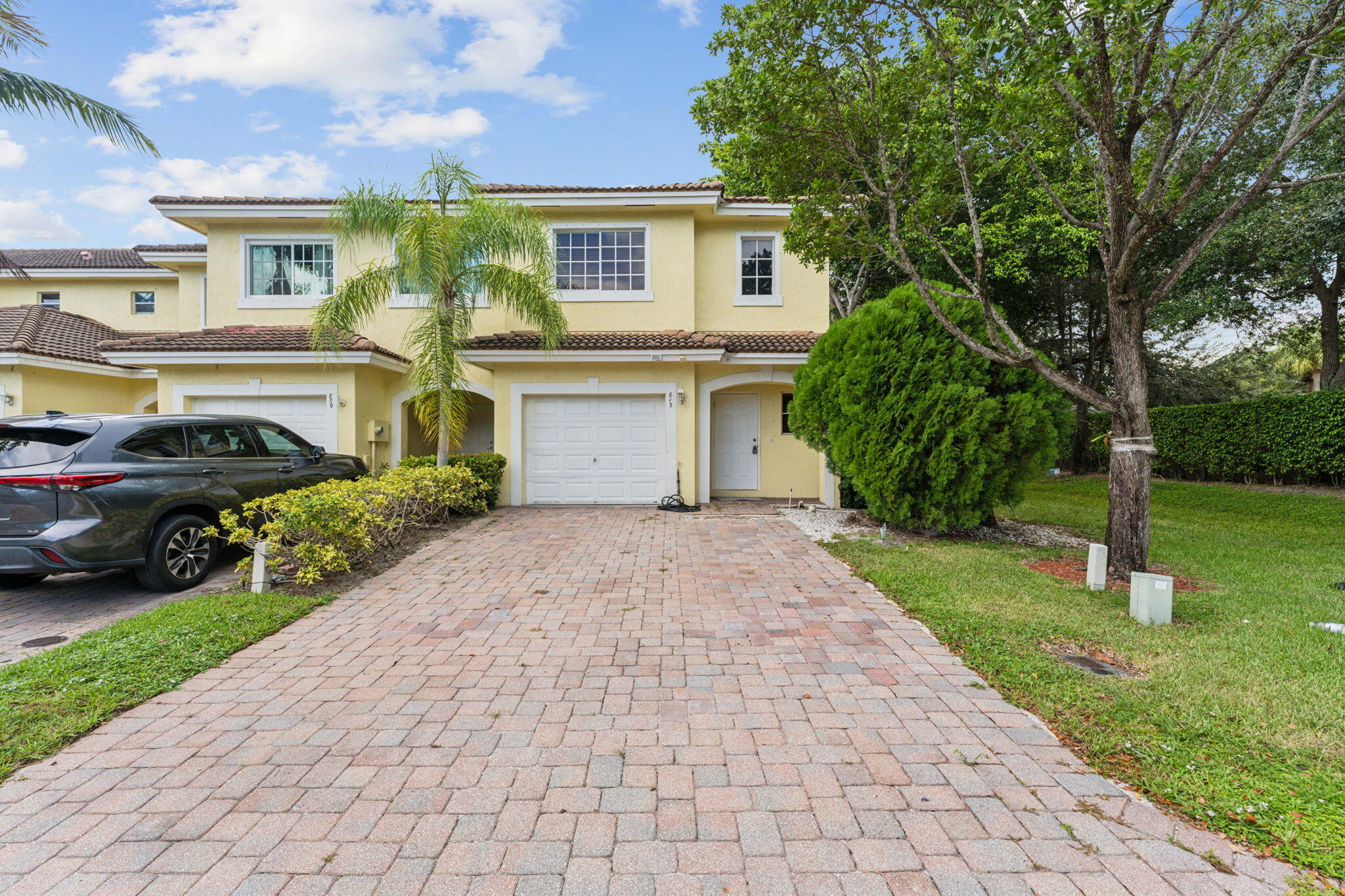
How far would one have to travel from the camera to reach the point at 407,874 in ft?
7.14

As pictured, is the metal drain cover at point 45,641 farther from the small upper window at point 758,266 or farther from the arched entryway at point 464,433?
the small upper window at point 758,266

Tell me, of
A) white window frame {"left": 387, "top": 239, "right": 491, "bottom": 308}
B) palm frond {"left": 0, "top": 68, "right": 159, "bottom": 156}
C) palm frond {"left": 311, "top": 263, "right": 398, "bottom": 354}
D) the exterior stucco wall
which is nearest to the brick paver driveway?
palm frond {"left": 311, "top": 263, "right": 398, "bottom": 354}

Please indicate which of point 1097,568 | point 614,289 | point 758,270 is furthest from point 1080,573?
point 614,289

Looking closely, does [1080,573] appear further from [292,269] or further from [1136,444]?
[292,269]

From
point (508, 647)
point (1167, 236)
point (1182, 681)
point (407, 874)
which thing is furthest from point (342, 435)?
point (1167, 236)

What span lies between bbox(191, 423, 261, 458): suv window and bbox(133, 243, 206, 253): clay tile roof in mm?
10226

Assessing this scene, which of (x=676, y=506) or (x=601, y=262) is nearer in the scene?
(x=676, y=506)

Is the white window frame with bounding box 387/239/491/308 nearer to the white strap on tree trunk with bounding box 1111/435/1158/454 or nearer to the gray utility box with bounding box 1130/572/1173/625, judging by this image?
the white strap on tree trunk with bounding box 1111/435/1158/454

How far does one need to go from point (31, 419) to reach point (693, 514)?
831cm

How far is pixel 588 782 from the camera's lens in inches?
108

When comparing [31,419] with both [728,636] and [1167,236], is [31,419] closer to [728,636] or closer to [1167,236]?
[728,636]

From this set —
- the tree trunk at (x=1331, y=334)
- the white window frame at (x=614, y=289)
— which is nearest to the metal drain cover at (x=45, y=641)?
the white window frame at (x=614, y=289)

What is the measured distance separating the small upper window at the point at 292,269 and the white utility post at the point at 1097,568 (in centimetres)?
1449

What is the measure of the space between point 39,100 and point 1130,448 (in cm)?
1366
